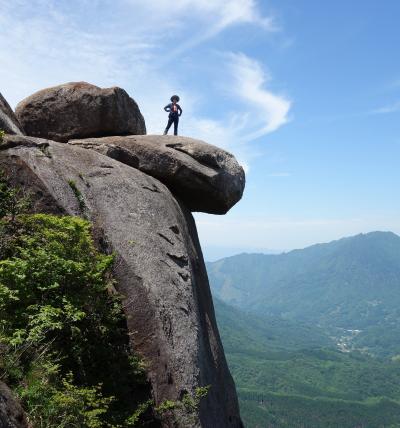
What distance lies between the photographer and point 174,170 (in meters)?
18.5

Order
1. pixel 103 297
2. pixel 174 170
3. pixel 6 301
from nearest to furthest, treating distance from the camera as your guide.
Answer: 1. pixel 6 301
2. pixel 103 297
3. pixel 174 170

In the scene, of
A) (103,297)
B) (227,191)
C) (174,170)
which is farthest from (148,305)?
(227,191)

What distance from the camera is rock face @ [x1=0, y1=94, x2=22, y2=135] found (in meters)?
15.5

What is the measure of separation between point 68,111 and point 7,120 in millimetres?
4310

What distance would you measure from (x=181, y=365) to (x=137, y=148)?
33.5 feet

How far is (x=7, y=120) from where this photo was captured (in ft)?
52.6

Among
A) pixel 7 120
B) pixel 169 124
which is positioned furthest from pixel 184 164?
pixel 7 120

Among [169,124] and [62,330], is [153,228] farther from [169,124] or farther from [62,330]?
[169,124]

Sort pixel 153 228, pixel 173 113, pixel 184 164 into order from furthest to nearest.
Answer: pixel 173 113
pixel 184 164
pixel 153 228

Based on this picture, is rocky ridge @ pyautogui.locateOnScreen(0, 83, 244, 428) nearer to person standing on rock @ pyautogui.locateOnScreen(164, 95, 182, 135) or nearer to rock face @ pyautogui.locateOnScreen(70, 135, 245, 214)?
rock face @ pyautogui.locateOnScreen(70, 135, 245, 214)

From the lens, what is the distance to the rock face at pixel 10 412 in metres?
5.82

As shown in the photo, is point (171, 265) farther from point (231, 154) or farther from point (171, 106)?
point (171, 106)

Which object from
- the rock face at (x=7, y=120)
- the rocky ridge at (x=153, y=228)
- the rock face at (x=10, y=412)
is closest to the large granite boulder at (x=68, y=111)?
the rocky ridge at (x=153, y=228)

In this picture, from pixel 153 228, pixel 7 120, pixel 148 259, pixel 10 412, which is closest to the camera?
pixel 10 412
